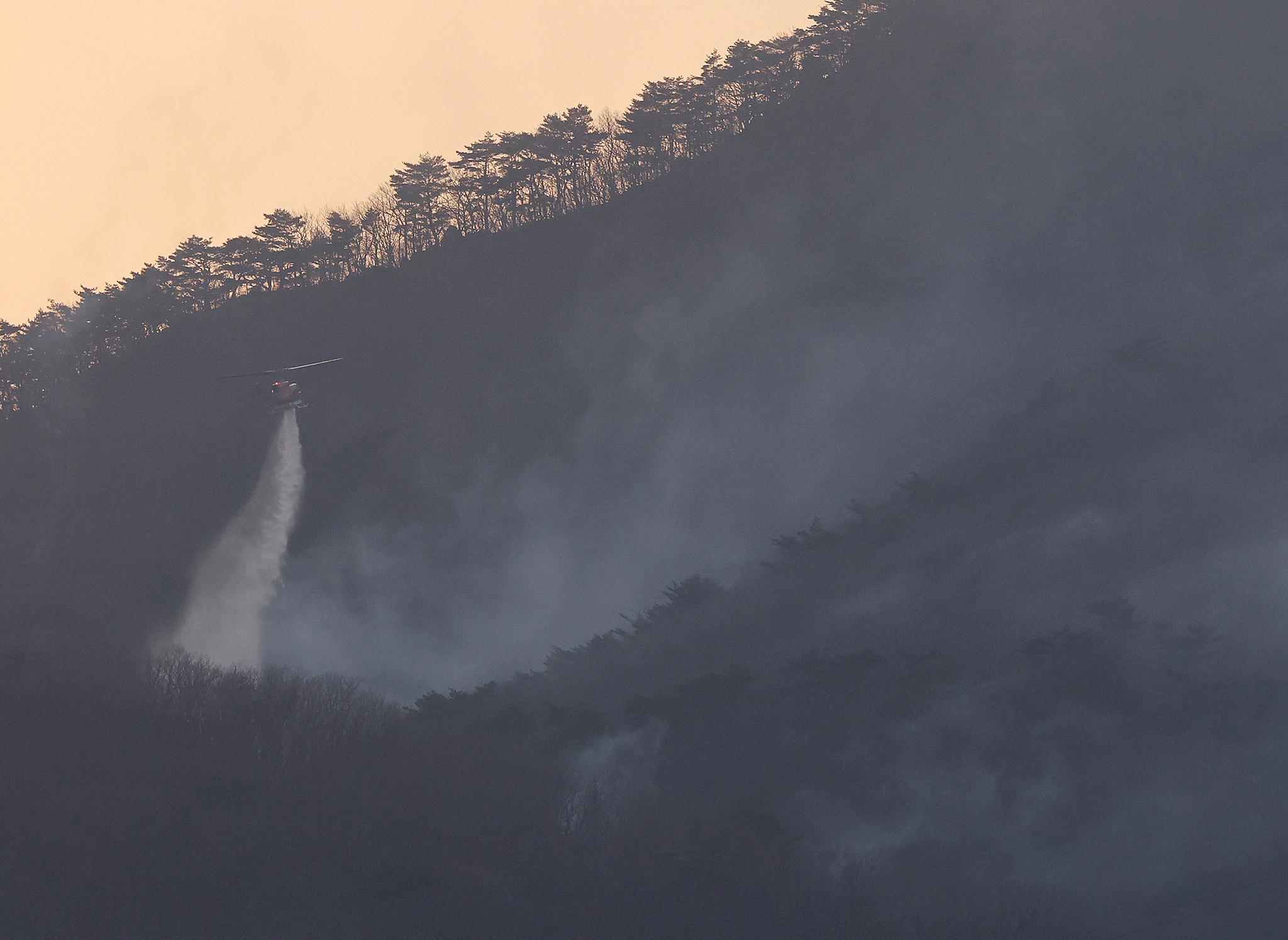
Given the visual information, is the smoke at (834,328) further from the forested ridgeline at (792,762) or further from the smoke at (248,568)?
the forested ridgeline at (792,762)

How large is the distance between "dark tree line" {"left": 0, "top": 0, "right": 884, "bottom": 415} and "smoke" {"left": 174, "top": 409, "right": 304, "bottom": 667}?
13138 mm

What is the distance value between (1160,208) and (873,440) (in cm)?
3149

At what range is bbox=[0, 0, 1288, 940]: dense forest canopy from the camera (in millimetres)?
65375

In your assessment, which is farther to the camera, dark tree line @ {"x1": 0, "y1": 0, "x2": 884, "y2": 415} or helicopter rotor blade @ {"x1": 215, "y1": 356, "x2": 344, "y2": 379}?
dark tree line @ {"x1": 0, "y1": 0, "x2": 884, "y2": 415}

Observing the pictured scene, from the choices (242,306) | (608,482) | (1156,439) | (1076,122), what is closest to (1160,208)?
(1076,122)

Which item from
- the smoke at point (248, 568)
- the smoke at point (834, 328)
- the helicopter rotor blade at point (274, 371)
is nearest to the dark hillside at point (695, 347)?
the smoke at point (834, 328)

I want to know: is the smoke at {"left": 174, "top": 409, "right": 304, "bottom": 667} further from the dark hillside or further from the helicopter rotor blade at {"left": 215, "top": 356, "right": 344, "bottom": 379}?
the helicopter rotor blade at {"left": 215, "top": 356, "right": 344, "bottom": 379}

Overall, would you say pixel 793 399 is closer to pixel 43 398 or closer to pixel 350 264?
pixel 350 264

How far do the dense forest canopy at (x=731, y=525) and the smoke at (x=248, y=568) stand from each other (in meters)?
1.47

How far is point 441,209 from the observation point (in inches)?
4215

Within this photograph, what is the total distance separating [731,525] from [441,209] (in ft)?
119

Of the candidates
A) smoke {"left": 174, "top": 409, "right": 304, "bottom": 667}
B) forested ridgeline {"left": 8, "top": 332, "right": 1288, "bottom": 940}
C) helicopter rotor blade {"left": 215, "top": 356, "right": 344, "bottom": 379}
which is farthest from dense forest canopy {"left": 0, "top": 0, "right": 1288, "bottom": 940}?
helicopter rotor blade {"left": 215, "top": 356, "right": 344, "bottom": 379}

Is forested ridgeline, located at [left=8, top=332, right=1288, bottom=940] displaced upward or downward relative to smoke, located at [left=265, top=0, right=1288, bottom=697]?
downward

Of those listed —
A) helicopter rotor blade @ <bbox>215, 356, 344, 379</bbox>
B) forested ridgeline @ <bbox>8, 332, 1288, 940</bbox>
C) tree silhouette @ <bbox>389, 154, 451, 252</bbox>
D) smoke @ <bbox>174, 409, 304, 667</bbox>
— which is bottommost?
forested ridgeline @ <bbox>8, 332, 1288, 940</bbox>
